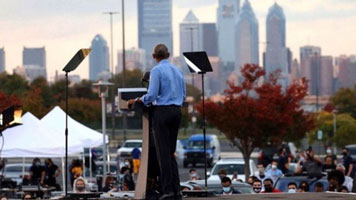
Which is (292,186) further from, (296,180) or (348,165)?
(348,165)

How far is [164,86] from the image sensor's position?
51.4 feet

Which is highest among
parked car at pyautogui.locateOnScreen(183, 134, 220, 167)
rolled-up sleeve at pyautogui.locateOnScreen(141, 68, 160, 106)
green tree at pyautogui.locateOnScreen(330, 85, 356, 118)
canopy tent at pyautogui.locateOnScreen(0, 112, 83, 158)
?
green tree at pyautogui.locateOnScreen(330, 85, 356, 118)

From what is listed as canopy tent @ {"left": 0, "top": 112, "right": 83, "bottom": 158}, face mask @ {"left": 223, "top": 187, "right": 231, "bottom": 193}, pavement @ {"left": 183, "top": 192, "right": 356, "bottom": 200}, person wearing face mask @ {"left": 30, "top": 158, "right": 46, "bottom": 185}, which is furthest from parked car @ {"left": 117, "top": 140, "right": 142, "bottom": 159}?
pavement @ {"left": 183, "top": 192, "right": 356, "bottom": 200}

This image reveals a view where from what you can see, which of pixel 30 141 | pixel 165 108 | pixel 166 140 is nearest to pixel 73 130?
pixel 30 141

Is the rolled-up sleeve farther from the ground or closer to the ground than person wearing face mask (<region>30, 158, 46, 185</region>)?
farther from the ground

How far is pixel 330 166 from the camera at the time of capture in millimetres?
33969

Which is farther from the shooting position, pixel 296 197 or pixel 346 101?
pixel 346 101

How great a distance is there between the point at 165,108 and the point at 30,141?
18017 millimetres

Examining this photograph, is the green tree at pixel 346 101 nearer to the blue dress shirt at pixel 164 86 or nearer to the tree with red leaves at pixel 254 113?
the tree with red leaves at pixel 254 113

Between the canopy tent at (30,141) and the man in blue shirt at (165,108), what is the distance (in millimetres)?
17220

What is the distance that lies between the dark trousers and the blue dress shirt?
10cm

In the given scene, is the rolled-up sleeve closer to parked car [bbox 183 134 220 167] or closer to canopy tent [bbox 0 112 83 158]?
canopy tent [bbox 0 112 83 158]

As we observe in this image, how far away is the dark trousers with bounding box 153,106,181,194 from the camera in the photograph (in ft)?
51.5

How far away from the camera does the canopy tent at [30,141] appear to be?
108 ft
